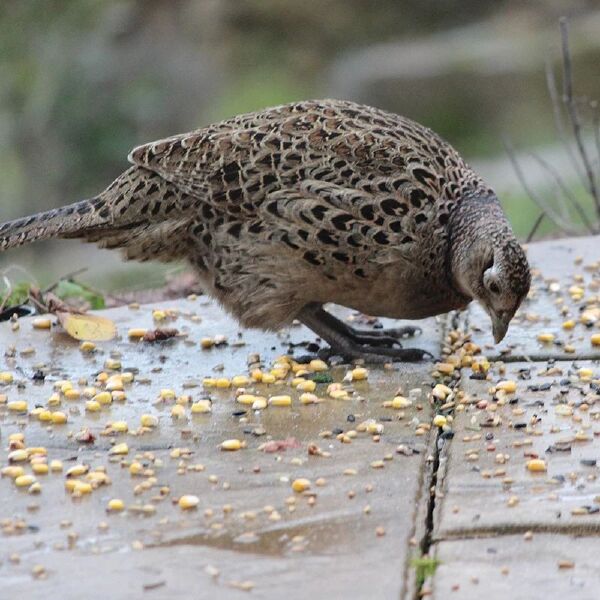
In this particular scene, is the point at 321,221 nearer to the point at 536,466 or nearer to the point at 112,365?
the point at 112,365

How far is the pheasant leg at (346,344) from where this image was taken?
242 inches

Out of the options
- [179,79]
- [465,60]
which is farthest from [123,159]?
[465,60]

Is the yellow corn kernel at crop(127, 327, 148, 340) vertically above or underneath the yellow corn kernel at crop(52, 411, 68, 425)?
above

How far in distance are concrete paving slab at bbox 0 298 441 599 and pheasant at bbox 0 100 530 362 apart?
0.39 m

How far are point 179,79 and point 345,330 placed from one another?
14.0 meters

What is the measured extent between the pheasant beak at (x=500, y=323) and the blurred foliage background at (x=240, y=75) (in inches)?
197

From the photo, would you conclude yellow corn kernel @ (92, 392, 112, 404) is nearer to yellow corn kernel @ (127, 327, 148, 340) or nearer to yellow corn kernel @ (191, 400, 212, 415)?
yellow corn kernel @ (191, 400, 212, 415)

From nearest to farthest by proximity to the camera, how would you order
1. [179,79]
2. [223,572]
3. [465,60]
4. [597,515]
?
[223,572]
[597,515]
[465,60]
[179,79]

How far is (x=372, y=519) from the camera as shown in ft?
13.7

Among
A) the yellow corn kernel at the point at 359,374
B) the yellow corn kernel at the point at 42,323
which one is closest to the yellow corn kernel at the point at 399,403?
the yellow corn kernel at the point at 359,374

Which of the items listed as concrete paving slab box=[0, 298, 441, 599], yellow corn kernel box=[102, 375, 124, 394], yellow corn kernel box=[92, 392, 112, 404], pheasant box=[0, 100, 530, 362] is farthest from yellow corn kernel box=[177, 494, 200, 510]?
pheasant box=[0, 100, 530, 362]

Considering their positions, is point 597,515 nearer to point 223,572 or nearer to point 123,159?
point 223,572

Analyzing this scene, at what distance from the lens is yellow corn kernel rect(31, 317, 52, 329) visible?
262 inches

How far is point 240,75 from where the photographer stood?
20703mm
